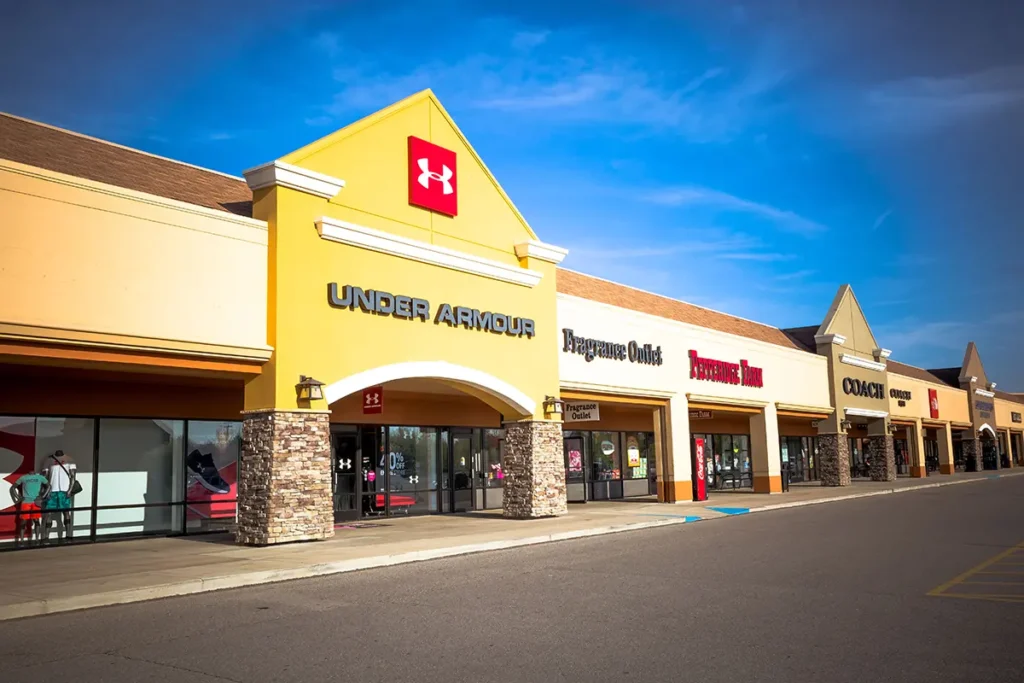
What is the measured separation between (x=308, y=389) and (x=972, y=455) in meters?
63.9

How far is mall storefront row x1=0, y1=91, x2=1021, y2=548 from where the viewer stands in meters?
15.4

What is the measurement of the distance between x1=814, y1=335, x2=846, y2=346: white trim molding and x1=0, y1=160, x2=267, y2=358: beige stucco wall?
112 feet

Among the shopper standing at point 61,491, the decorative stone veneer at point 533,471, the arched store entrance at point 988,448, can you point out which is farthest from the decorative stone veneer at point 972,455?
the shopper standing at point 61,491

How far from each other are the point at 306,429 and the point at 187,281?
3.77 m

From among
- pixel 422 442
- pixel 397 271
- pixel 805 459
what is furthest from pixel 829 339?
pixel 397 271

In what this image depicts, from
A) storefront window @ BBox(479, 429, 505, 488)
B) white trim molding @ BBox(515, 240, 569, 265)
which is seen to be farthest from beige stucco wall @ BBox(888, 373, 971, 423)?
white trim molding @ BBox(515, 240, 569, 265)

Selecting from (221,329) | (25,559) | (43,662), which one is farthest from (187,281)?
(43,662)

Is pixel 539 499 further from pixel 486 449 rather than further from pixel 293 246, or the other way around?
pixel 293 246

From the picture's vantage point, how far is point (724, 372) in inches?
1367

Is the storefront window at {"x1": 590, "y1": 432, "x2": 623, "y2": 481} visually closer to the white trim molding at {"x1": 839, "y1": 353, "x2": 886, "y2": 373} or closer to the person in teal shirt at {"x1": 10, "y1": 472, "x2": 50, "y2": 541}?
the white trim molding at {"x1": 839, "y1": 353, "x2": 886, "y2": 373}

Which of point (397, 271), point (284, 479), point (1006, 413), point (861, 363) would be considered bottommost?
point (284, 479)

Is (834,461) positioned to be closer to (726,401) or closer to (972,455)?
(726,401)

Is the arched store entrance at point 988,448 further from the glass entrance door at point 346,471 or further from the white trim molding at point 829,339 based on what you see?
the glass entrance door at point 346,471

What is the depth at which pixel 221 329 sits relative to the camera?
16828mm
